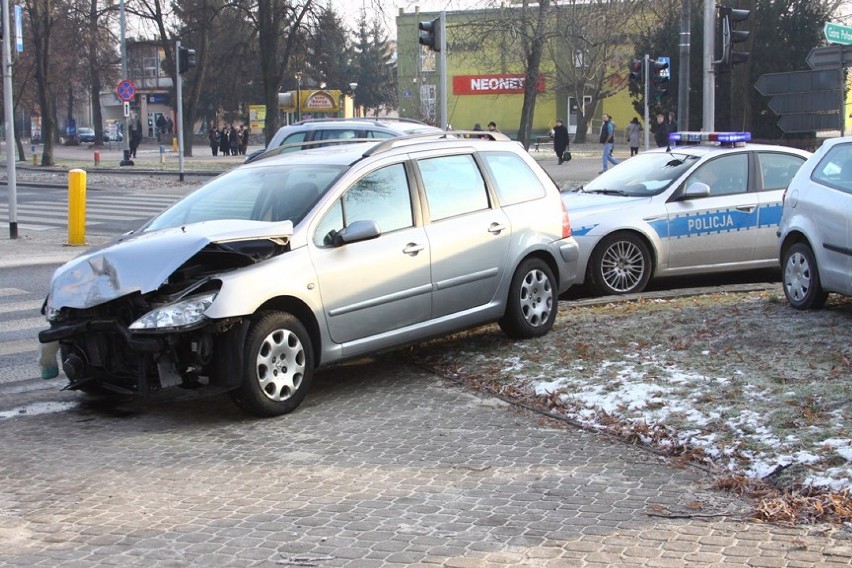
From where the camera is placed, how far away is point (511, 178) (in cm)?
887

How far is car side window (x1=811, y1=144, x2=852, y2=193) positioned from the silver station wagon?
2.30 meters

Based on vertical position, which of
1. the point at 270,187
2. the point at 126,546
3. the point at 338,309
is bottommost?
the point at 126,546

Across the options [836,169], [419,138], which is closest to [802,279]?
[836,169]

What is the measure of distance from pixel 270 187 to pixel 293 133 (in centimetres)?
959

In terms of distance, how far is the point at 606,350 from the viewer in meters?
8.11

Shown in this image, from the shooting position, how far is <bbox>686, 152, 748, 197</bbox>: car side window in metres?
11.5

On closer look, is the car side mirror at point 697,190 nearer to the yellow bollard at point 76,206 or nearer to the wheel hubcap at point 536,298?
the wheel hubcap at point 536,298

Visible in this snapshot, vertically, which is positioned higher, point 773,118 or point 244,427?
point 773,118

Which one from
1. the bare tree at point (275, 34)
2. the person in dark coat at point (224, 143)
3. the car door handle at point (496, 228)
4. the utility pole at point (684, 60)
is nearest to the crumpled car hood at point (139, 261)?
the car door handle at point (496, 228)

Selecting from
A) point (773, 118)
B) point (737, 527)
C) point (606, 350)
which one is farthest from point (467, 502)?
point (773, 118)

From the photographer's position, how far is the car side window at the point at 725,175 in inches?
454

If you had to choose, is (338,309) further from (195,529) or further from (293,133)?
(293,133)

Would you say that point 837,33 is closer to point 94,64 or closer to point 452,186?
point 452,186

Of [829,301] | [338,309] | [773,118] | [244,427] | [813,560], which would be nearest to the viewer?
[813,560]
